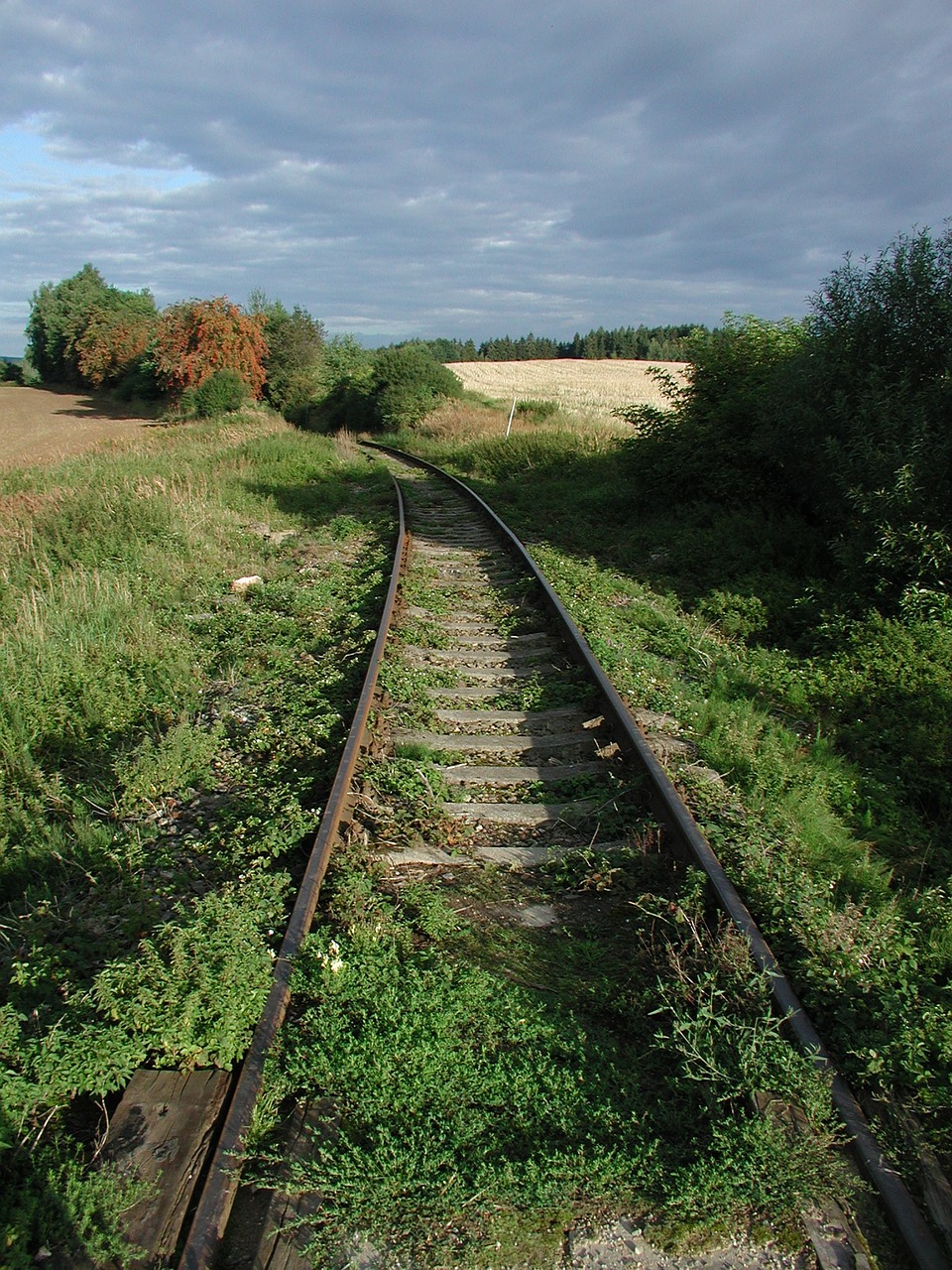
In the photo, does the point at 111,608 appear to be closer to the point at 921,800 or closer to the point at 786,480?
the point at 921,800

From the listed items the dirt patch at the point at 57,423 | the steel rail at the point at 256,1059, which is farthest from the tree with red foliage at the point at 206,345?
the steel rail at the point at 256,1059

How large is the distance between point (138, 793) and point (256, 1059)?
209cm

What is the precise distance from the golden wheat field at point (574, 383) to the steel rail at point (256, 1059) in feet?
81.1

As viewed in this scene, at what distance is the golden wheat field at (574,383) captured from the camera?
3703cm

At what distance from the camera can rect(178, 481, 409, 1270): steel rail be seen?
6.51 feet

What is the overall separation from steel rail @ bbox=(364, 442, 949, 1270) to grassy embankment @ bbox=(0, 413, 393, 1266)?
1.72 meters

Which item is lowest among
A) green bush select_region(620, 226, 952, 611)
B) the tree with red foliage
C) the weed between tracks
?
the weed between tracks

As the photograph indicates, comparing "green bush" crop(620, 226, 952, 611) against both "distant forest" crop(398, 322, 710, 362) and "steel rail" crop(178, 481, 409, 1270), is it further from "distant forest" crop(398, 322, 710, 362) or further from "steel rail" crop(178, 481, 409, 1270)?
"distant forest" crop(398, 322, 710, 362)

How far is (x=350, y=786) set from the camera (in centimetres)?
413

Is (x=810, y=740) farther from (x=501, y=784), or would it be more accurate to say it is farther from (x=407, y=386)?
(x=407, y=386)

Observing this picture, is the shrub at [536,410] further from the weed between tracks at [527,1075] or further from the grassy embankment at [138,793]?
the weed between tracks at [527,1075]

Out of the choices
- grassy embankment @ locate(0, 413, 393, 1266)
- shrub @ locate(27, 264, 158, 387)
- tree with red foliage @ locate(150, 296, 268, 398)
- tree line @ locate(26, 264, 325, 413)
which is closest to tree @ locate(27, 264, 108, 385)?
shrub @ locate(27, 264, 158, 387)

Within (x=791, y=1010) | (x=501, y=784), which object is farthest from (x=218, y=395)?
(x=791, y=1010)

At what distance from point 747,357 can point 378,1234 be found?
39.8 feet
